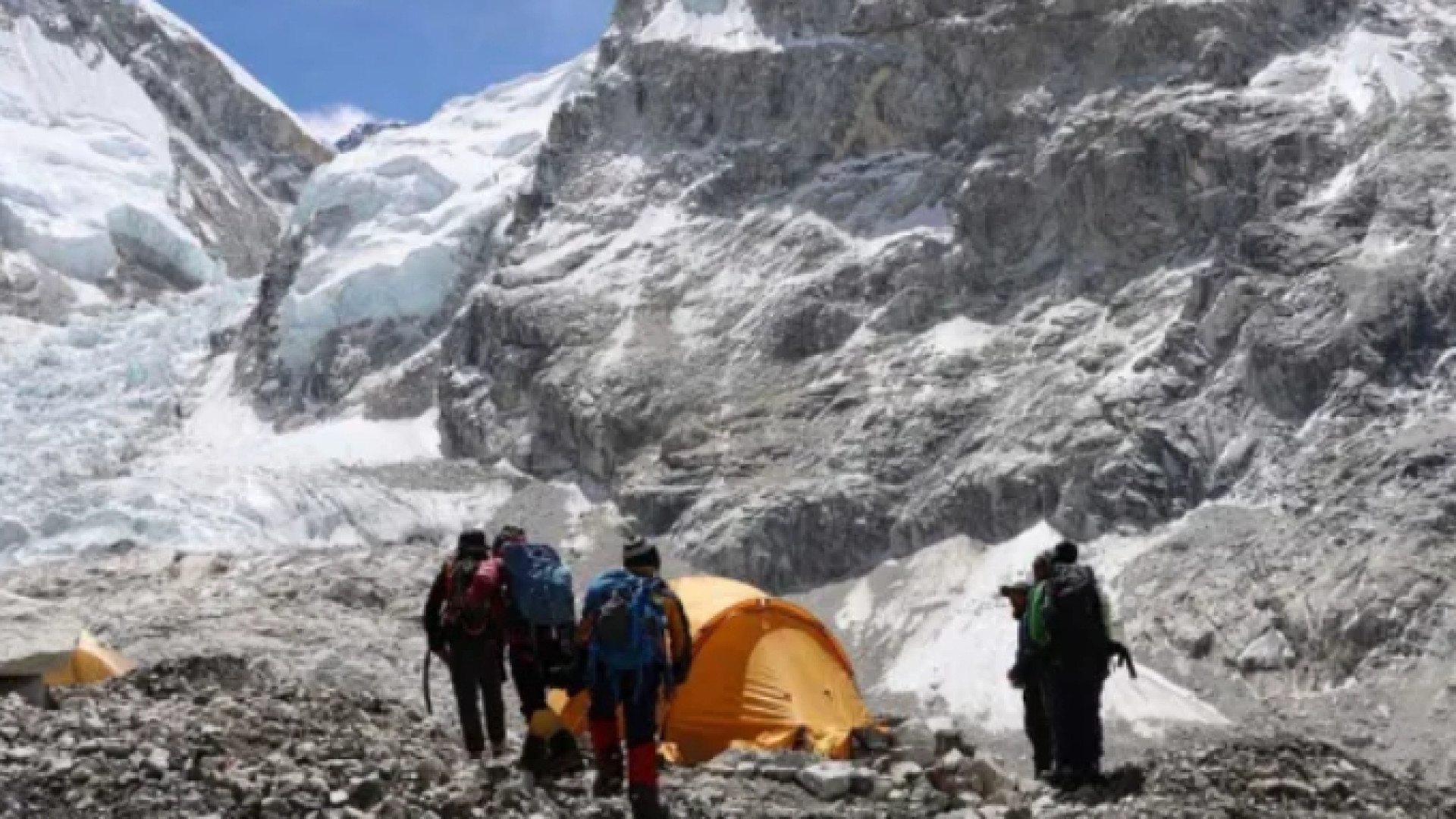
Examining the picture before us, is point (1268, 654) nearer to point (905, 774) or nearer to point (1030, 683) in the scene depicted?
point (1030, 683)

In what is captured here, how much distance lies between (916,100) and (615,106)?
25.8 m

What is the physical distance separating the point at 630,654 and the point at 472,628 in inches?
93.0

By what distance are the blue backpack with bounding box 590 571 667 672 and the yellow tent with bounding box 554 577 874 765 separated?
649 centimetres

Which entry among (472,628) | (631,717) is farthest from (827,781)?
(472,628)

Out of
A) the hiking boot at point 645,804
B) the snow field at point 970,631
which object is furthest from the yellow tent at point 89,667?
the snow field at point 970,631

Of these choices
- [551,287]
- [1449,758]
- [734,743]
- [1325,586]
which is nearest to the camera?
[734,743]

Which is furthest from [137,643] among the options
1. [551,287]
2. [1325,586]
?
[551,287]

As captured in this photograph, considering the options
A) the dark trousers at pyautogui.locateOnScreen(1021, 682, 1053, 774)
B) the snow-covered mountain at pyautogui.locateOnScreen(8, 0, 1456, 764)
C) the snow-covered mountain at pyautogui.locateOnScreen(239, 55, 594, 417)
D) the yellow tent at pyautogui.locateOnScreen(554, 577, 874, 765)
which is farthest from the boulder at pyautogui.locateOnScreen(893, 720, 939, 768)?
the snow-covered mountain at pyautogui.locateOnScreen(239, 55, 594, 417)

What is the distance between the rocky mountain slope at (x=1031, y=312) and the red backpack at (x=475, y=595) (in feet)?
142

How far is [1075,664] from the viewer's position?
44.5 ft

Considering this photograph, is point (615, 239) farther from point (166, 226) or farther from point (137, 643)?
point (166, 226)

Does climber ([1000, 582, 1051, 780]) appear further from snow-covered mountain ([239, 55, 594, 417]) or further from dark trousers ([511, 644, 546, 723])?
snow-covered mountain ([239, 55, 594, 417])

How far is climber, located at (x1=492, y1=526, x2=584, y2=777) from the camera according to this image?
41.9 ft

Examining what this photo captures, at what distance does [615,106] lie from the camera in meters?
121
